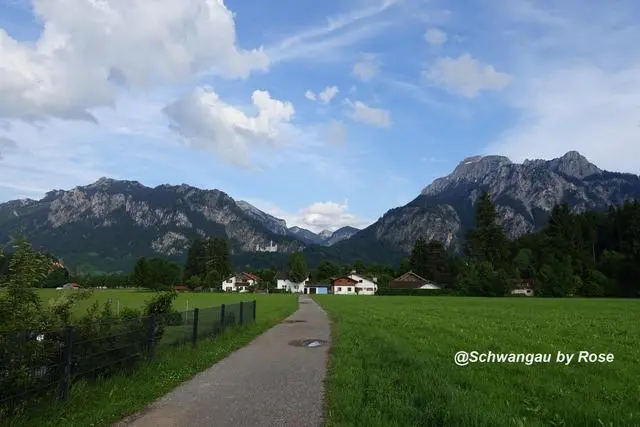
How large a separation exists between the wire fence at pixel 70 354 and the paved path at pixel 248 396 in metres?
1.53

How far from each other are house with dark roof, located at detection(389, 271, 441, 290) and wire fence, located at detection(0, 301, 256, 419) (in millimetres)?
112802

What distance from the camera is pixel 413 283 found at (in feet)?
414

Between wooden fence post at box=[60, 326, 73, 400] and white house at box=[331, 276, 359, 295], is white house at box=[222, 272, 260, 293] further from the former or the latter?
wooden fence post at box=[60, 326, 73, 400]

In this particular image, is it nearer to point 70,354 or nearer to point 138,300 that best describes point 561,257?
point 138,300

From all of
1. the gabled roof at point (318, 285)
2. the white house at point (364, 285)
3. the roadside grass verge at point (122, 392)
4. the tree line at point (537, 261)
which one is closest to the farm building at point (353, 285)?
the white house at point (364, 285)

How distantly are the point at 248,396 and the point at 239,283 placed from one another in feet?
523

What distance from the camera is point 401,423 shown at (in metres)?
6.98

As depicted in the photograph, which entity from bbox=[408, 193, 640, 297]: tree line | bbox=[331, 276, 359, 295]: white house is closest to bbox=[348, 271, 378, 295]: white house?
bbox=[331, 276, 359, 295]: white house

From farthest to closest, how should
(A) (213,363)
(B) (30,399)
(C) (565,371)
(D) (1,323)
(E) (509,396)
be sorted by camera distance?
1. (A) (213,363)
2. (C) (565,371)
3. (E) (509,396)
4. (D) (1,323)
5. (B) (30,399)

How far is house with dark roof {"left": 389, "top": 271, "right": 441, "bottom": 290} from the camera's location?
404ft

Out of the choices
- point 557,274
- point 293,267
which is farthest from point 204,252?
point 557,274

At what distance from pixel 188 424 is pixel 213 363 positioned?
6.02 m

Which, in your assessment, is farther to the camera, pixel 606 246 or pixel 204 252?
pixel 204 252

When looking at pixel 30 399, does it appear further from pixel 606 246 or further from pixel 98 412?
pixel 606 246
